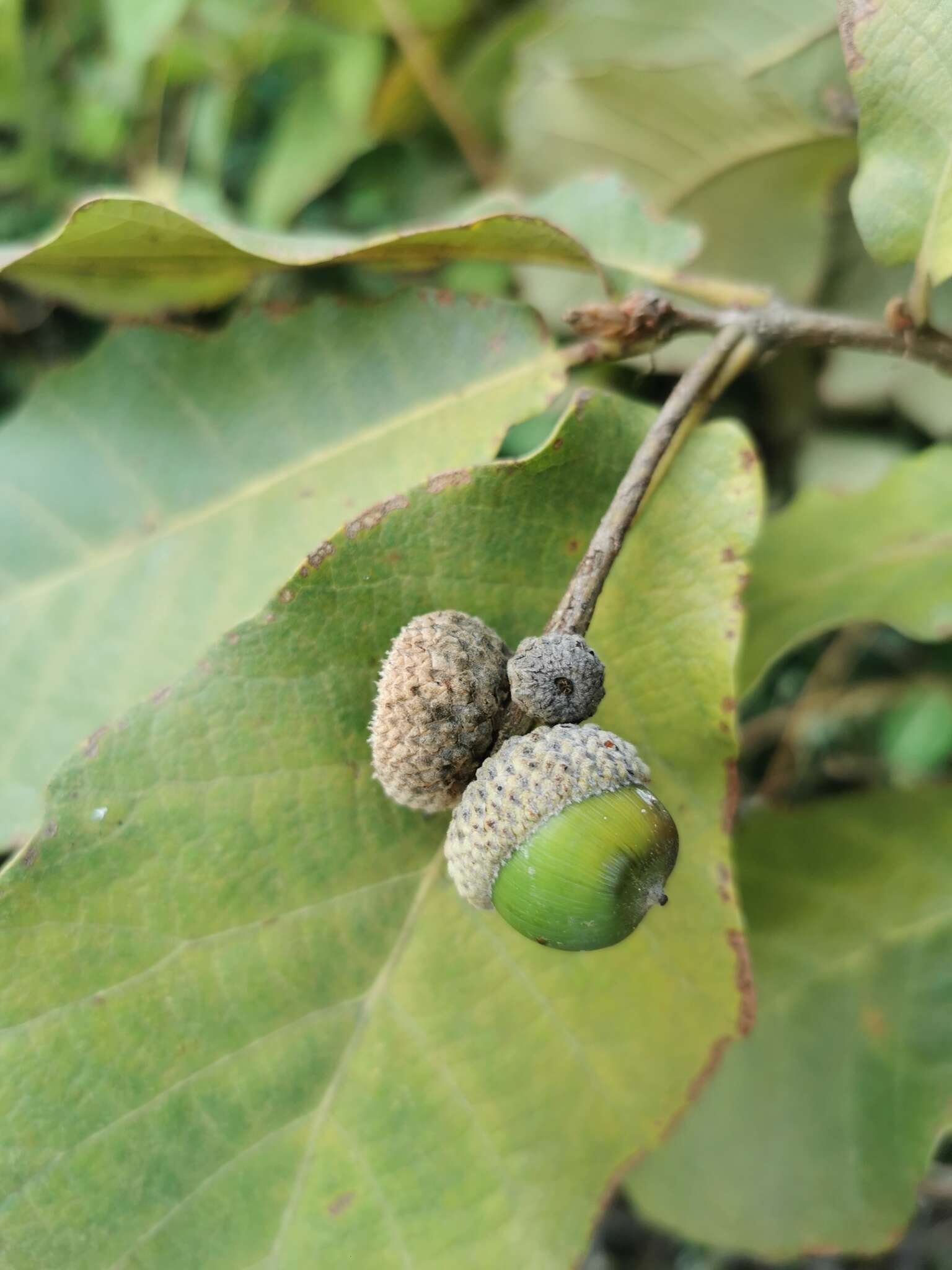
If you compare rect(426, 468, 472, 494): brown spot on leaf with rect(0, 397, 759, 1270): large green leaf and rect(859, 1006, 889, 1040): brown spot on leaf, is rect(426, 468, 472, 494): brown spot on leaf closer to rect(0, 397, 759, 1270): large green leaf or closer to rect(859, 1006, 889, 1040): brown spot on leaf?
rect(0, 397, 759, 1270): large green leaf

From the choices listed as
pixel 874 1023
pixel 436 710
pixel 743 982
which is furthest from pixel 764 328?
pixel 874 1023

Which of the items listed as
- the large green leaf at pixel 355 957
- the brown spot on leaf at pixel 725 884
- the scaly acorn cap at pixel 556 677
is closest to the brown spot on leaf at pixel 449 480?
the large green leaf at pixel 355 957

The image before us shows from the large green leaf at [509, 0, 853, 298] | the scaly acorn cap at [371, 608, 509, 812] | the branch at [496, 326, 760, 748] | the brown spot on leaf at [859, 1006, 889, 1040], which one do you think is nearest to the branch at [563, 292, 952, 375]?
the branch at [496, 326, 760, 748]

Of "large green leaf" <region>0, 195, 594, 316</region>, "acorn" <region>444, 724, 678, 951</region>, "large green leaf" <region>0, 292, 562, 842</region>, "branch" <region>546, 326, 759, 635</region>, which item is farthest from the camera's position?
"large green leaf" <region>0, 292, 562, 842</region>

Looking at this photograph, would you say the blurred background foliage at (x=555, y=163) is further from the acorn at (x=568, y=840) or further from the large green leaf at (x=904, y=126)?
the acorn at (x=568, y=840)

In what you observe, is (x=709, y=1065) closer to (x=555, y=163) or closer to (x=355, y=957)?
(x=355, y=957)

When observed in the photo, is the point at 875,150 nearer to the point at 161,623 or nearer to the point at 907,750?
the point at 161,623

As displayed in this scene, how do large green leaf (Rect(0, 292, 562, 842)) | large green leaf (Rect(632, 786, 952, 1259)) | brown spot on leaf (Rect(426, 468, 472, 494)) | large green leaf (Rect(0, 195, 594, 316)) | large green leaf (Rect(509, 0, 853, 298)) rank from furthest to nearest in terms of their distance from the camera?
large green leaf (Rect(509, 0, 853, 298))
large green leaf (Rect(632, 786, 952, 1259))
large green leaf (Rect(0, 292, 562, 842))
large green leaf (Rect(0, 195, 594, 316))
brown spot on leaf (Rect(426, 468, 472, 494))
